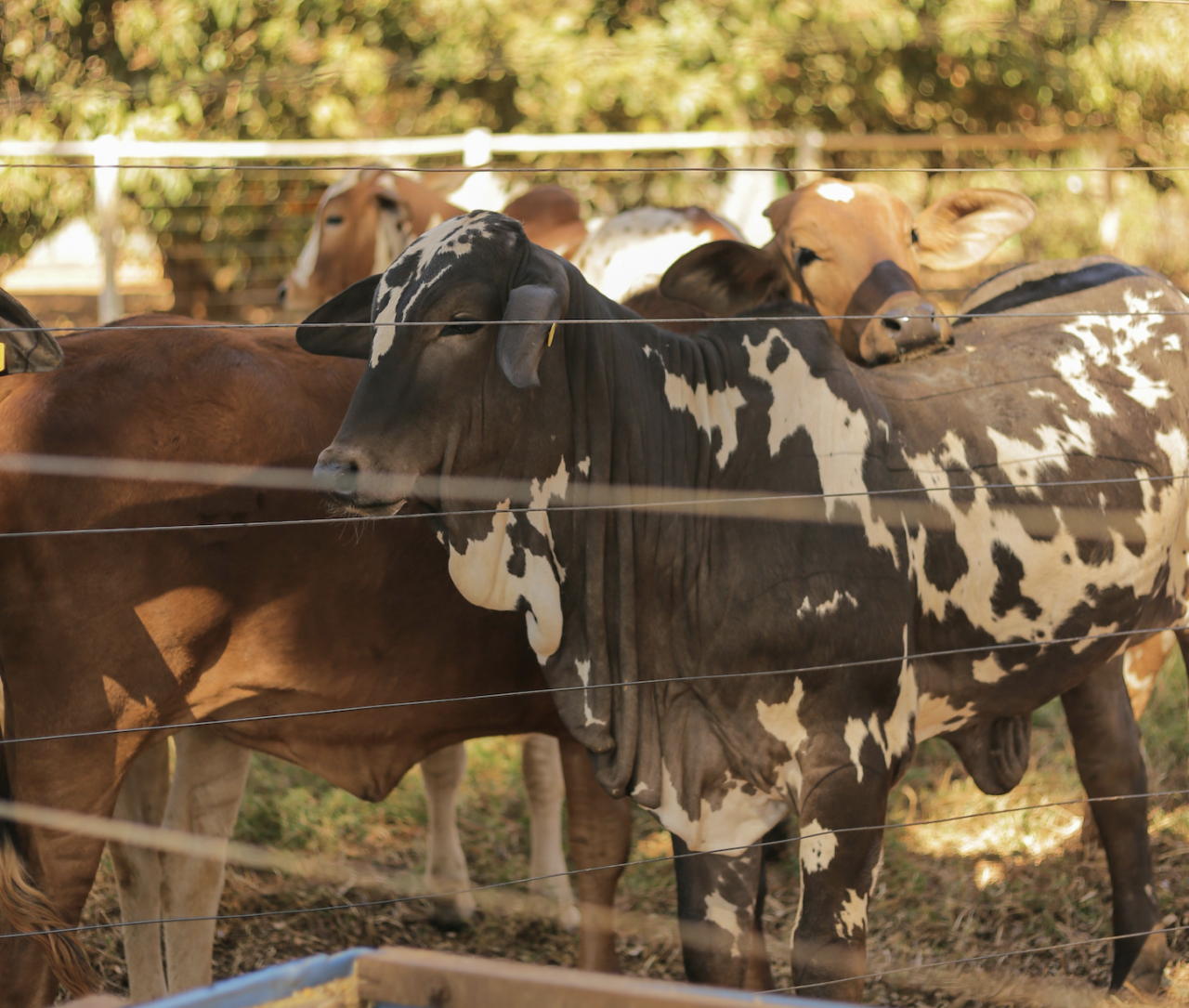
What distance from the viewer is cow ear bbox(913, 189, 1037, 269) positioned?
3.83m

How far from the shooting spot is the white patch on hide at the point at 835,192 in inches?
144

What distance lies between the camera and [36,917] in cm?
232

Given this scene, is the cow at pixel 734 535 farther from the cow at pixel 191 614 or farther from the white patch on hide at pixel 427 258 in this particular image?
the cow at pixel 191 614

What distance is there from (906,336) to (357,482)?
148cm

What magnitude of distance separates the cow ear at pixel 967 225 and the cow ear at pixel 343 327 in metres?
1.92

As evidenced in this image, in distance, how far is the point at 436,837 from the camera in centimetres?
386

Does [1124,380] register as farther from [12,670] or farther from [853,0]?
[853,0]

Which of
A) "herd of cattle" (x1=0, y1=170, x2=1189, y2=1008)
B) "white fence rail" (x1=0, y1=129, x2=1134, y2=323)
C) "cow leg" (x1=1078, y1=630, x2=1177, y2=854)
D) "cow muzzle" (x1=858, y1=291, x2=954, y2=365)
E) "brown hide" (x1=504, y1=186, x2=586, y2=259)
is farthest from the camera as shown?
"white fence rail" (x1=0, y1=129, x2=1134, y2=323)

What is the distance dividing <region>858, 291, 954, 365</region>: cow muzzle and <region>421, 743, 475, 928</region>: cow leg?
5.61ft

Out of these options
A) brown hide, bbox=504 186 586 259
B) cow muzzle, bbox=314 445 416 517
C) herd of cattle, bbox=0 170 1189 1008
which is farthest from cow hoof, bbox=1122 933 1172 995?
brown hide, bbox=504 186 586 259

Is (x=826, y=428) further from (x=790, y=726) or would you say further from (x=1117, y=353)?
(x=1117, y=353)

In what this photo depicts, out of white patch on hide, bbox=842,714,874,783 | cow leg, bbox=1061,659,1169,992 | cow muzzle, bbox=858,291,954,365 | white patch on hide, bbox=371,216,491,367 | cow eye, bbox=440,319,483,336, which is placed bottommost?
cow leg, bbox=1061,659,1169,992

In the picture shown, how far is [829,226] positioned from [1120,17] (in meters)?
7.74

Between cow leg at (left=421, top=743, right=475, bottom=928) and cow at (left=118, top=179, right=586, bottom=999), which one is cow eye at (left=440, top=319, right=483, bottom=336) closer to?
cow at (left=118, top=179, right=586, bottom=999)
